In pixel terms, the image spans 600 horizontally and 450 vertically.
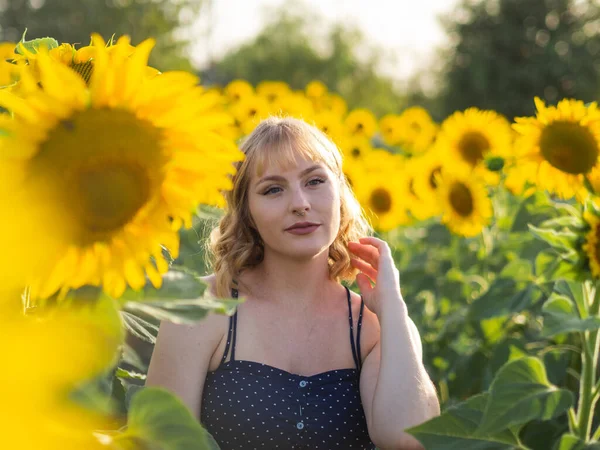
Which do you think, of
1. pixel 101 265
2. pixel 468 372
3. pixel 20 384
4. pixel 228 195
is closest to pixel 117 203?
pixel 101 265

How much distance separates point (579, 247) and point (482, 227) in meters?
1.51

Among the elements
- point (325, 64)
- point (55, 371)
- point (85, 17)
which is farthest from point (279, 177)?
point (325, 64)

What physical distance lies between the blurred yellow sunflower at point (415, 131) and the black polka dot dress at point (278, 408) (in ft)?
10.4

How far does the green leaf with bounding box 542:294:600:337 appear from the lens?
6.07ft

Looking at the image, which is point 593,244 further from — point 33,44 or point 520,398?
point 33,44

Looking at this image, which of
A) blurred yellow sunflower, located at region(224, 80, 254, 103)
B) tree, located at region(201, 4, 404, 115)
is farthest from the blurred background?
blurred yellow sunflower, located at region(224, 80, 254, 103)

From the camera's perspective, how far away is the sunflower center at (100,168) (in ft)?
2.27

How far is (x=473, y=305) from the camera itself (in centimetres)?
285

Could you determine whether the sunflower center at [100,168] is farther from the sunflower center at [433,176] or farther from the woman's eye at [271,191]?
the sunflower center at [433,176]

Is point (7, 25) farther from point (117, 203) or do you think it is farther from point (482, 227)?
point (117, 203)

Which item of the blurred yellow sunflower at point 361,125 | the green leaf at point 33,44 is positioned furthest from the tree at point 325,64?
the green leaf at point 33,44

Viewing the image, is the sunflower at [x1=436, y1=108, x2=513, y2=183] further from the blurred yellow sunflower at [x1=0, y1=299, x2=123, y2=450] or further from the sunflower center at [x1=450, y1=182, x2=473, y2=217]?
the blurred yellow sunflower at [x1=0, y1=299, x2=123, y2=450]

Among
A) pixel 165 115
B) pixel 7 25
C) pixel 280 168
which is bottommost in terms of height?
pixel 165 115

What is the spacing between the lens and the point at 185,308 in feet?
2.40
